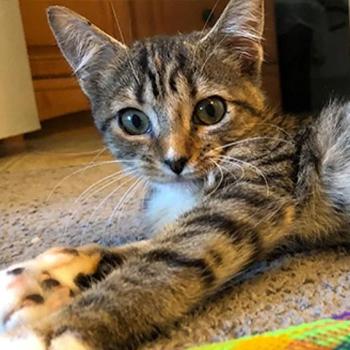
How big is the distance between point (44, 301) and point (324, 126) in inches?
22.8

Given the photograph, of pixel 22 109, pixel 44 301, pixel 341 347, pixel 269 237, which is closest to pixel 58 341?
pixel 44 301

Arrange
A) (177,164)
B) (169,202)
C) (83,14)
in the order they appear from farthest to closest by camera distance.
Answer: (83,14)
(169,202)
(177,164)

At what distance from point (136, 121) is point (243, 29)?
25 cm

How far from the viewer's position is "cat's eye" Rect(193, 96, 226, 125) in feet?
3.69

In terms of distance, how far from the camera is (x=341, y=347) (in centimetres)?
63

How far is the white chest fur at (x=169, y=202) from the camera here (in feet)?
3.68

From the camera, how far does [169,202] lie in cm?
118

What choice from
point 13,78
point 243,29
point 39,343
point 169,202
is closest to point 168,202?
point 169,202

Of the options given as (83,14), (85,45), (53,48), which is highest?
(85,45)

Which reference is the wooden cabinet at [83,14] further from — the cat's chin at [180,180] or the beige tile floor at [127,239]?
the cat's chin at [180,180]

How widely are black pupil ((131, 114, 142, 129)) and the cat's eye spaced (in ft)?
0.32

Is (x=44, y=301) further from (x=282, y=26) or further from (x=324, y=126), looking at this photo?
(x=282, y=26)

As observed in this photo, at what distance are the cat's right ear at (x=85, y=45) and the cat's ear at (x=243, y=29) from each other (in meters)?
0.18

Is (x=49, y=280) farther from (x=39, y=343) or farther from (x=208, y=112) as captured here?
(x=208, y=112)
